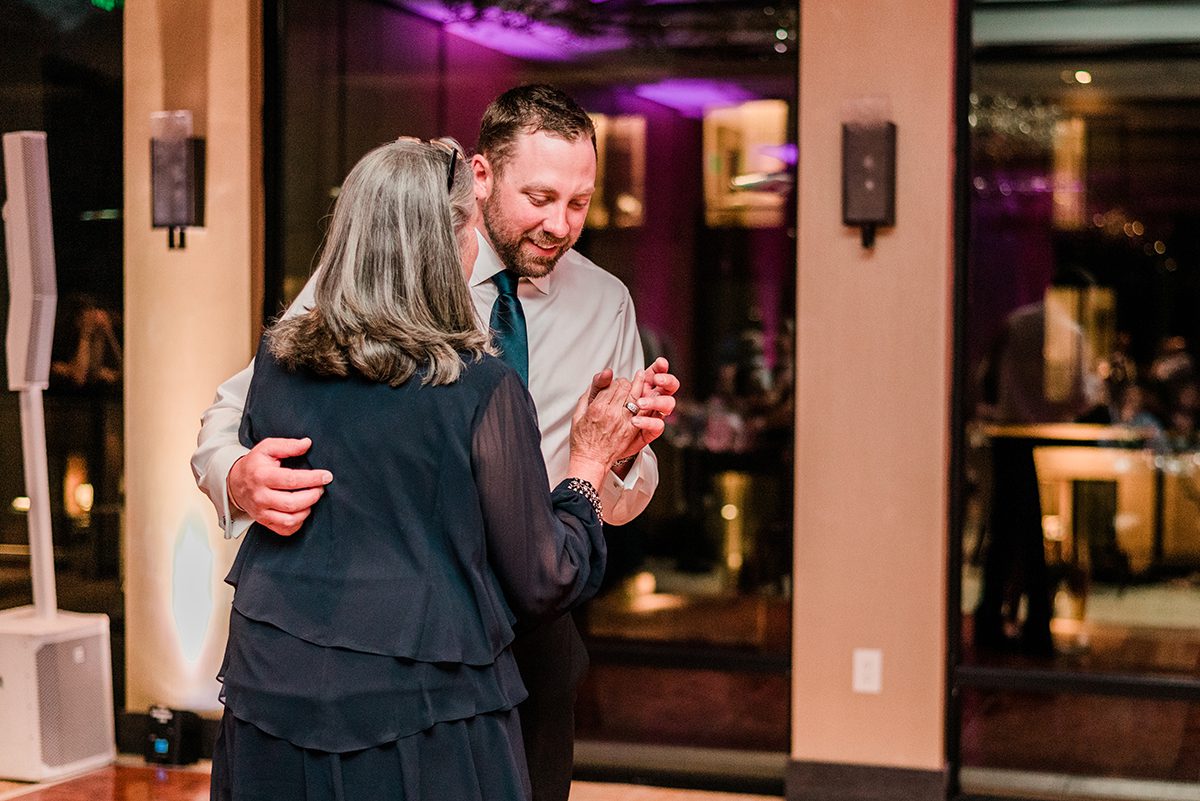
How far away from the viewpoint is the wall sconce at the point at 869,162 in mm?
4023

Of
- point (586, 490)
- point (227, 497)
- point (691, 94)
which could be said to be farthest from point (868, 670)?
point (227, 497)

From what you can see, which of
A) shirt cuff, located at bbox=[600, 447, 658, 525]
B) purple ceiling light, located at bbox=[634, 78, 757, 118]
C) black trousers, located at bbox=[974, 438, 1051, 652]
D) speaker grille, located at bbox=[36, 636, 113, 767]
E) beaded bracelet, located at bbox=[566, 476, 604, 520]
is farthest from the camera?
black trousers, located at bbox=[974, 438, 1051, 652]

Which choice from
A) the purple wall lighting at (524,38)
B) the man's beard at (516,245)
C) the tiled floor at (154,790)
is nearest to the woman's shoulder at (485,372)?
the man's beard at (516,245)

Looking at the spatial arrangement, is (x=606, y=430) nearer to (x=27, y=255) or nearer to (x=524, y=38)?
(x=27, y=255)

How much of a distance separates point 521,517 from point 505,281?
2.02ft

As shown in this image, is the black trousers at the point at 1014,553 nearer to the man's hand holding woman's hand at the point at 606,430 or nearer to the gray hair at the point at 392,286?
the man's hand holding woman's hand at the point at 606,430

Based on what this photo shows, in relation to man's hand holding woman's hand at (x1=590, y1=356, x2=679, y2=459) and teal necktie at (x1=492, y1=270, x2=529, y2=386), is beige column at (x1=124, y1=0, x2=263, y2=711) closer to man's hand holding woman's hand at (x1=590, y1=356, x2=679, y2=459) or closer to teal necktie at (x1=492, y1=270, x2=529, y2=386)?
teal necktie at (x1=492, y1=270, x2=529, y2=386)

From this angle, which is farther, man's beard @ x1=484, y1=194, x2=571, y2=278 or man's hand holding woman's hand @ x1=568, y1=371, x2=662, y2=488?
man's beard @ x1=484, y1=194, x2=571, y2=278

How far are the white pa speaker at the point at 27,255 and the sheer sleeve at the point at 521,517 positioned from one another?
9.99ft

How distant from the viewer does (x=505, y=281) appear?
2.14 metres

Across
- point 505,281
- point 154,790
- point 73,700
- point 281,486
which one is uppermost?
point 505,281

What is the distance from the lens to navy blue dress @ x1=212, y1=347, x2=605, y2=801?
1.58 m

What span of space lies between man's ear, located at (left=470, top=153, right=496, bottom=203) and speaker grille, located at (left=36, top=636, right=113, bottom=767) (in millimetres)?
2799

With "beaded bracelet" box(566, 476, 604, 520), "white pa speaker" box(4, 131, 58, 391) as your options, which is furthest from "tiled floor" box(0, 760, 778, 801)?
"beaded bracelet" box(566, 476, 604, 520)
